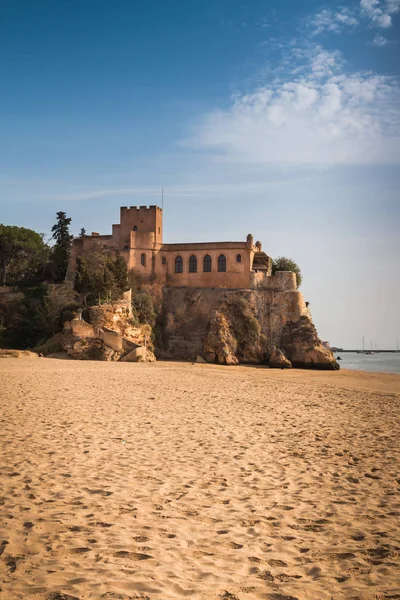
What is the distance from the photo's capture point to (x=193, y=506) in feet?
20.7

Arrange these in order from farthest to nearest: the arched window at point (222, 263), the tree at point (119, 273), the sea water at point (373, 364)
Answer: the sea water at point (373, 364), the arched window at point (222, 263), the tree at point (119, 273)

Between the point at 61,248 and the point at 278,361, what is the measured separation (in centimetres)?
2571

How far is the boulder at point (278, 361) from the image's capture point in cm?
4112

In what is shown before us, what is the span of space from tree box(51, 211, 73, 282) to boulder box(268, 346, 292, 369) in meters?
23.2

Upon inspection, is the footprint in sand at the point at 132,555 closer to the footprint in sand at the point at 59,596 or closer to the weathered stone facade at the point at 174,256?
the footprint in sand at the point at 59,596

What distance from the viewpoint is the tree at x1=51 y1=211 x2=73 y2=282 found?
164 feet

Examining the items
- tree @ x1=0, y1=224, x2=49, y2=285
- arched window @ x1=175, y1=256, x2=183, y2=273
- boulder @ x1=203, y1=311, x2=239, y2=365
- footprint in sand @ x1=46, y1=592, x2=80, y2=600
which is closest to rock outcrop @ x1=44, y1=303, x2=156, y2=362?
boulder @ x1=203, y1=311, x2=239, y2=365

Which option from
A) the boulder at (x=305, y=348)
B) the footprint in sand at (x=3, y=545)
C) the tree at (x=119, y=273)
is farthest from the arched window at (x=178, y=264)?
the footprint in sand at (x=3, y=545)

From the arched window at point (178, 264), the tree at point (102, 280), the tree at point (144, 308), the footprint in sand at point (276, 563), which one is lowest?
→ the footprint in sand at point (276, 563)

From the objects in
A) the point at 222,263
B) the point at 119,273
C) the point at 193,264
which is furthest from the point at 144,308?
the point at 222,263

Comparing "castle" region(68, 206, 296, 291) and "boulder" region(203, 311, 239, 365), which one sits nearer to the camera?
"boulder" region(203, 311, 239, 365)

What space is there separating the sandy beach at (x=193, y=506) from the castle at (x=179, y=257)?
114 ft

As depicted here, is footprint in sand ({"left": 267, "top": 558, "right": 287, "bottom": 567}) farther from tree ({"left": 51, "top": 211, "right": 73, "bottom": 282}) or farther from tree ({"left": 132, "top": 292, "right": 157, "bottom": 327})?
tree ({"left": 51, "top": 211, "right": 73, "bottom": 282})

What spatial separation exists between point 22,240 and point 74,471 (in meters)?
53.4
